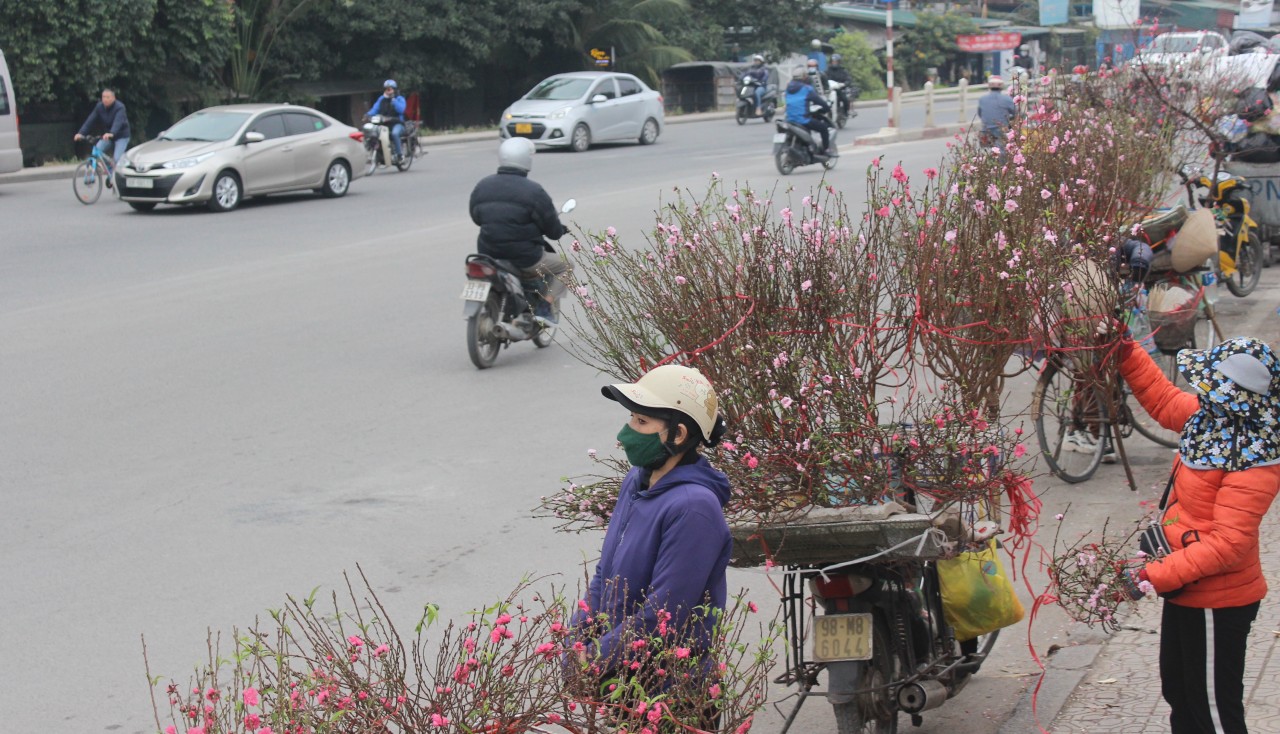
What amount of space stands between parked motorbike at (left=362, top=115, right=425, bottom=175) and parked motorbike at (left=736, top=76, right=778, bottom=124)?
1411cm

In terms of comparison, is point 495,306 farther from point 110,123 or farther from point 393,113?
point 393,113

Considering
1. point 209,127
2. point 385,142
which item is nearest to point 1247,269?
point 209,127

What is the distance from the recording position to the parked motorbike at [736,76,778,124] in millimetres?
37094

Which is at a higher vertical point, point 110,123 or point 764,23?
point 764,23

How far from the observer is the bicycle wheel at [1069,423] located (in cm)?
703

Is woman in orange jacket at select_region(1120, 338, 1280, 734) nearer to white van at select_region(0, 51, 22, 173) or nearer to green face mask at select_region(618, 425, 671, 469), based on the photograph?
green face mask at select_region(618, 425, 671, 469)

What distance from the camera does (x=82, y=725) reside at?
4.58 meters

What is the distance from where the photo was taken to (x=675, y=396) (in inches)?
129

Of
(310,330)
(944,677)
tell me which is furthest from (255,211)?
(944,677)

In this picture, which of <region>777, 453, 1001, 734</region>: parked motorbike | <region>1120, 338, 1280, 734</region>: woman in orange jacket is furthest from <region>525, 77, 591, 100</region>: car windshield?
<region>1120, 338, 1280, 734</region>: woman in orange jacket

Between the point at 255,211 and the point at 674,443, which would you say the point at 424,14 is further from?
the point at 674,443

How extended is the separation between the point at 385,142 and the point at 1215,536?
2182 centimetres

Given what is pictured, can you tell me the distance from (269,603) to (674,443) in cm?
293

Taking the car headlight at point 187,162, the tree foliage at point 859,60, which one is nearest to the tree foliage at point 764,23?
the tree foliage at point 859,60
